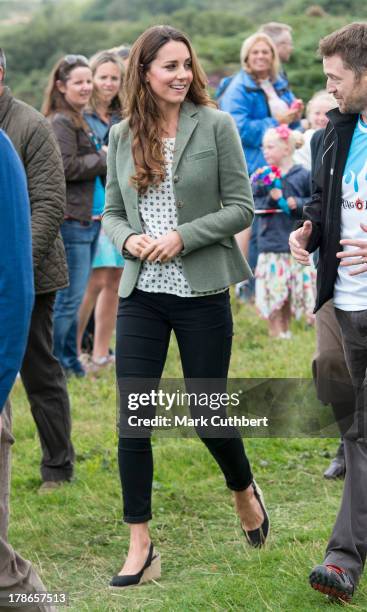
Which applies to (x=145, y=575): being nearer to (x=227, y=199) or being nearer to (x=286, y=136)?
(x=227, y=199)

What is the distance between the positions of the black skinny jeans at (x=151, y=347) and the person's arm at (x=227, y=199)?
0.90 ft

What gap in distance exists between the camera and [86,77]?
9.07 m

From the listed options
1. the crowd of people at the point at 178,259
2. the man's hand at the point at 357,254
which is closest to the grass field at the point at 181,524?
the crowd of people at the point at 178,259

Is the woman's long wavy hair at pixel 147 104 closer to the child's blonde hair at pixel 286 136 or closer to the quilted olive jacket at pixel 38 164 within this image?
the quilted olive jacket at pixel 38 164

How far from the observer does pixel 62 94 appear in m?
9.18

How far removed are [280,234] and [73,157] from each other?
230 cm

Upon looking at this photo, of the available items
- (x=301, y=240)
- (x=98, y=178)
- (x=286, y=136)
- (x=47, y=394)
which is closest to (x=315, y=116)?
(x=286, y=136)

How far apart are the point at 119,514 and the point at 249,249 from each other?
6557 millimetres

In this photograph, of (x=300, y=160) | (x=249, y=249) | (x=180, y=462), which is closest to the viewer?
(x=180, y=462)

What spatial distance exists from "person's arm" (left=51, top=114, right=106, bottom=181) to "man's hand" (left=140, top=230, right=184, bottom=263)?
3.87 metres

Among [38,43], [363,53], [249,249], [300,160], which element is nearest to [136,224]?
[363,53]

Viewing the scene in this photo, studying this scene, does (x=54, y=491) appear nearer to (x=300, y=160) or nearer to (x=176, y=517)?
(x=176, y=517)

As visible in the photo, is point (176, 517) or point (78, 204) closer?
point (176, 517)

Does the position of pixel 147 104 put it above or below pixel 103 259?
above
